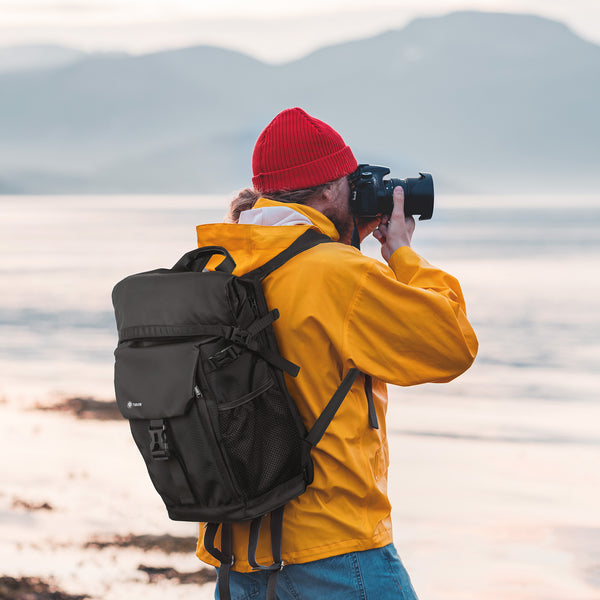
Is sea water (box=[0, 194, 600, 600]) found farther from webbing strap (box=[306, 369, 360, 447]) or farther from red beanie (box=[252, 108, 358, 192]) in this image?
webbing strap (box=[306, 369, 360, 447])

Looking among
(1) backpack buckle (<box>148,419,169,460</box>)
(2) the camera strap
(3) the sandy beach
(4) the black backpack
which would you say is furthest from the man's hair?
(3) the sandy beach

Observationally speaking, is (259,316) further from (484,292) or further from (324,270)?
(484,292)

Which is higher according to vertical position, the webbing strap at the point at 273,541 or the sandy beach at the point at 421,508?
the webbing strap at the point at 273,541

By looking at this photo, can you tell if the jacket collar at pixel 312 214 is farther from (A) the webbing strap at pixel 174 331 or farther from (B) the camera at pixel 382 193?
(A) the webbing strap at pixel 174 331

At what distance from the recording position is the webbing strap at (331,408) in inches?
65.3

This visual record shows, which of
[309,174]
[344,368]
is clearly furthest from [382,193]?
[344,368]

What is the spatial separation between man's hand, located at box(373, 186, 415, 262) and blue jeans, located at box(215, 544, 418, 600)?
66 cm

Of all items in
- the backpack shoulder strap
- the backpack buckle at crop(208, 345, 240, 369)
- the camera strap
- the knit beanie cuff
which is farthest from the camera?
the camera strap

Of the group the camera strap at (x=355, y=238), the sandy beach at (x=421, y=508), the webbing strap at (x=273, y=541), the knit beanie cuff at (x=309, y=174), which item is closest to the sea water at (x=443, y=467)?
the sandy beach at (x=421, y=508)

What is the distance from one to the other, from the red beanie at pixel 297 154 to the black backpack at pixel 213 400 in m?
0.30

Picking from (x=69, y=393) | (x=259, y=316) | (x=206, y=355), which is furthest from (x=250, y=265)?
(x=69, y=393)

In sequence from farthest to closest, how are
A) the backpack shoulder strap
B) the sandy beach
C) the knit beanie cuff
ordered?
the sandy beach < the knit beanie cuff < the backpack shoulder strap

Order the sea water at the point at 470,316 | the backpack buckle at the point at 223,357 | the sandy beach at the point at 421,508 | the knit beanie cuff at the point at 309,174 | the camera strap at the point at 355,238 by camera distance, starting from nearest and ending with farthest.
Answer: the backpack buckle at the point at 223,357 → the knit beanie cuff at the point at 309,174 → the camera strap at the point at 355,238 → the sandy beach at the point at 421,508 → the sea water at the point at 470,316

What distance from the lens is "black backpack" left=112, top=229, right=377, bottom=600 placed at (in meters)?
1.57
